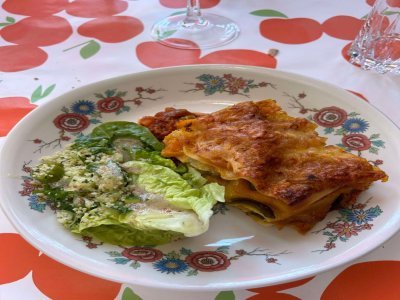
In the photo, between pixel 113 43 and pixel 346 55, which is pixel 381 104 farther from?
pixel 113 43

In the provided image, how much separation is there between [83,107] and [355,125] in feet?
2.10

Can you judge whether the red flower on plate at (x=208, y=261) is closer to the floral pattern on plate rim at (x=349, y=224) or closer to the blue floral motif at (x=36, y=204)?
the floral pattern on plate rim at (x=349, y=224)

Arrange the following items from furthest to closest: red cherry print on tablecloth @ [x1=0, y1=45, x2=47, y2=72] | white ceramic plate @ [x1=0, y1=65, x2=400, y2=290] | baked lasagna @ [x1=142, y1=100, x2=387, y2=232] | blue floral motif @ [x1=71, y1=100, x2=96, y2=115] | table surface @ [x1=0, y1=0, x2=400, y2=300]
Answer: red cherry print on tablecloth @ [x1=0, y1=45, x2=47, y2=72]
table surface @ [x1=0, y1=0, x2=400, y2=300]
blue floral motif @ [x1=71, y1=100, x2=96, y2=115]
baked lasagna @ [x1=142, y1=100, x2=387, y2=232]
white ceramic plate @ [x1=0, y1=65, x2=400, y2=290]

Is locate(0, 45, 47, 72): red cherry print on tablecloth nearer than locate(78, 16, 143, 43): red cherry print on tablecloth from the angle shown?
Yes

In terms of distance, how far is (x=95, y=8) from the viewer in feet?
5.84

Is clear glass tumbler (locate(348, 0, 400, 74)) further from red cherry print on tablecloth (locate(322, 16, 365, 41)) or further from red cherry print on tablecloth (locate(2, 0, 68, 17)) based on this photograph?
red cherry print on tablecloth (locate(2, 0, 68, 17))

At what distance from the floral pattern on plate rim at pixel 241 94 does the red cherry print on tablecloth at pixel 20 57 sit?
37cm

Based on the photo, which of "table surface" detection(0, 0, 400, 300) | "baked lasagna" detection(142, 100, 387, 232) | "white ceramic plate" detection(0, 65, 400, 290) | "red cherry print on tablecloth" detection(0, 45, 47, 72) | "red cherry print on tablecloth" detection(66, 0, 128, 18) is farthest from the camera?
"red cherry print on tablecloth" detection(66, 0, 128, 18)

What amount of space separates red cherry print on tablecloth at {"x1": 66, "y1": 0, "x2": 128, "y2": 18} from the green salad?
0.71 metres

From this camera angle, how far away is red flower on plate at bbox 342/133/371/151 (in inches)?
44.8

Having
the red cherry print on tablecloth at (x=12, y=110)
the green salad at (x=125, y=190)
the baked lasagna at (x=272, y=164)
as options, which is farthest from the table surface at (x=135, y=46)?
the baked lasagna at (x=272, y=164)

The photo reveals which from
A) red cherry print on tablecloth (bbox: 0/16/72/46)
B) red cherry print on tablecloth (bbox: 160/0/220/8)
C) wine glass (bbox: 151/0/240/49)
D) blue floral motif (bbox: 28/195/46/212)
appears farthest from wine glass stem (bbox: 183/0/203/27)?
blue floral motif (bbox: 28/195/46/212)

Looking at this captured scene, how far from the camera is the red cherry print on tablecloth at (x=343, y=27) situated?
1.62 metres

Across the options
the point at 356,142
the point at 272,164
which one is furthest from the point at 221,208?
the point at 356,142
